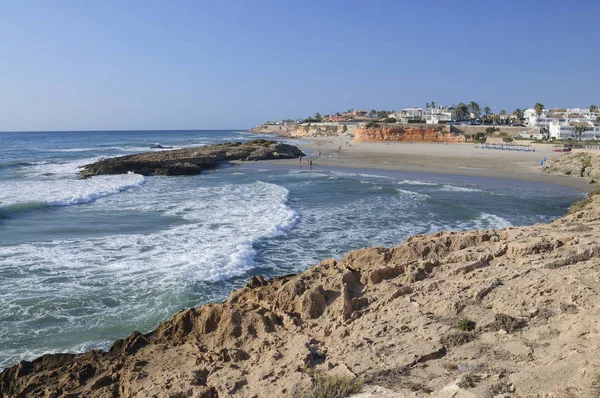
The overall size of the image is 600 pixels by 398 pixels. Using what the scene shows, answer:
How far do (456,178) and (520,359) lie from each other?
108ft

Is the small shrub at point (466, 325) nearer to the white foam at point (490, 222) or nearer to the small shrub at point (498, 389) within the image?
the small shrub at point (498, 389)

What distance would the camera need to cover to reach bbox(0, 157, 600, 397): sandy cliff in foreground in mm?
5305

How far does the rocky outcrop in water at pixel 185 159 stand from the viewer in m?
41.9

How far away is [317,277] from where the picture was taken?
7.95 meters

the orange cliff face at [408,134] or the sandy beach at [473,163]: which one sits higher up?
the orange cliff face at [408,134]

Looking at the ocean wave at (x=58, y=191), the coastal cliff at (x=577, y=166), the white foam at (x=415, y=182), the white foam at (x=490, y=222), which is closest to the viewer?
the white foam at (x=490, y=222)

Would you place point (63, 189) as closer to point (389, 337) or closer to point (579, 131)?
point (389, 337)

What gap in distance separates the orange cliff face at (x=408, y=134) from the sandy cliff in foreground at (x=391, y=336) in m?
79.2

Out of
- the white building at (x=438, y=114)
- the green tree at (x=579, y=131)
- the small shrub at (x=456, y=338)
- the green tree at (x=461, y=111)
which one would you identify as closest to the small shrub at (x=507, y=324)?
the small shrub at (x=456, y=338)

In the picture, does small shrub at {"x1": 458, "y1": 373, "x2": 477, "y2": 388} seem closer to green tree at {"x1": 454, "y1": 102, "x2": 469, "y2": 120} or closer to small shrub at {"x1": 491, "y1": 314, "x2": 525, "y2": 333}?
small shrub at {"x1": 491, "y1": 314, "x2": 525, "y2": 333}

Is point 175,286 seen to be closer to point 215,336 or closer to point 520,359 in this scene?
point 215,336

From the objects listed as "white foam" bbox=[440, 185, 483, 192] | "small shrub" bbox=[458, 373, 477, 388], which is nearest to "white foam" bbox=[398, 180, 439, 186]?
"white foam" bbox=[440, 185, 483, 192]

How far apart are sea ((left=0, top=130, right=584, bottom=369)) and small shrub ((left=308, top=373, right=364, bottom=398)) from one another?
15.5 feet

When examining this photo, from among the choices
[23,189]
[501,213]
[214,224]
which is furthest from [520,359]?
[23,189]
